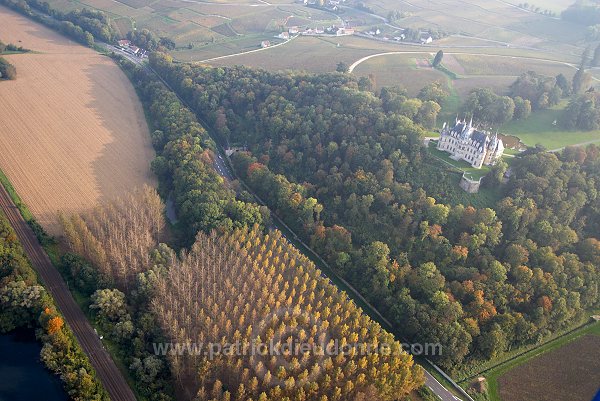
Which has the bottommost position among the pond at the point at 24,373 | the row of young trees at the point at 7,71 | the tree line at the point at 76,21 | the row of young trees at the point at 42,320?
the pond at the point at 24,373

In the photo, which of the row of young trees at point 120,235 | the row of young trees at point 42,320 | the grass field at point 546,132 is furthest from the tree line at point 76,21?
the grass field at point 546,132

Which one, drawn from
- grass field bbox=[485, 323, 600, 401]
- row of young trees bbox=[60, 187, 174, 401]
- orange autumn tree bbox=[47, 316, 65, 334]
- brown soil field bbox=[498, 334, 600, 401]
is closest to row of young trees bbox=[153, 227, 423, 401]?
row of young trees bbox=[60, 187, 174, 401]

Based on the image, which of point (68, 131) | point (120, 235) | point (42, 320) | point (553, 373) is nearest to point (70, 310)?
point (42, 320)

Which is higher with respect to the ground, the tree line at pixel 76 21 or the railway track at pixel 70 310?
the tree line at pixel 76 21

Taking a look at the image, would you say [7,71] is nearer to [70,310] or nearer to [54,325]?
[70,310]

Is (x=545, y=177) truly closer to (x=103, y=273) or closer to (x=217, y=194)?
(x=217, y=194)

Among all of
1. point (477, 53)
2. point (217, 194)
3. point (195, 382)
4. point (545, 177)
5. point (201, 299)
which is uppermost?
point (477, 53)

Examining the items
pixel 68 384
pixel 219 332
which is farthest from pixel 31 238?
pixel 219 332

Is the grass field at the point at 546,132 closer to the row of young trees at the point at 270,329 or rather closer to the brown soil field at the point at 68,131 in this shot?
the row of young trees at the point at 270,329
